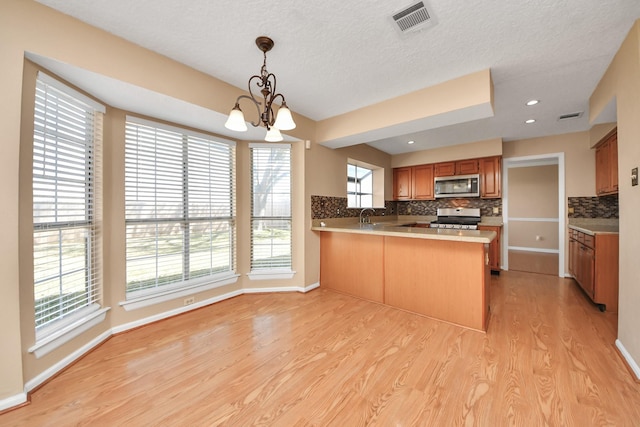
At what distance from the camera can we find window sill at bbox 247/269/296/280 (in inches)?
134

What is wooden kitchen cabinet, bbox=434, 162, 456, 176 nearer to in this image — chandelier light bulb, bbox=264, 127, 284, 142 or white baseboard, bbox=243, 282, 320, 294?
white baseboard, bbox=243, 282, 320, 294

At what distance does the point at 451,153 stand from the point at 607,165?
6.82ft

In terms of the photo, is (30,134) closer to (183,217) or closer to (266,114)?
(183,217)

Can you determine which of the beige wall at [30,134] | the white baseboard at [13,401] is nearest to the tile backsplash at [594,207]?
the beige wall at [30,134]

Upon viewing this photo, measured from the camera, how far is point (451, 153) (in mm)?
4777

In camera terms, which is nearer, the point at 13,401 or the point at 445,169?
the point at 13,401

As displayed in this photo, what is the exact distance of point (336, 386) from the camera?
5.32ft

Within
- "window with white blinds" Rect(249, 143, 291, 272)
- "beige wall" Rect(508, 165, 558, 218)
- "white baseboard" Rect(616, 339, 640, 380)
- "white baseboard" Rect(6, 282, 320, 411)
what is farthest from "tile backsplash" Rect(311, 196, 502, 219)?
"white baseboard" Rect(616, 339, 640, 380)

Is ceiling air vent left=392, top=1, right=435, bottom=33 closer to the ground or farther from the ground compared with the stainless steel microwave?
farther from the ground

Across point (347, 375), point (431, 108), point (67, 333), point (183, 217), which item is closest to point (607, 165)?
point (431, 108)

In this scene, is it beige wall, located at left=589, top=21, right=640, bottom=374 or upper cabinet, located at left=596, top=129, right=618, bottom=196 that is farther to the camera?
upper cabinet, located at left=596, top=129, right=618, bottom=196

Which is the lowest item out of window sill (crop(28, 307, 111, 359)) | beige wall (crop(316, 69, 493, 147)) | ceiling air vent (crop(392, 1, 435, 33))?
window sill (crop(28, 307, 111, 359))

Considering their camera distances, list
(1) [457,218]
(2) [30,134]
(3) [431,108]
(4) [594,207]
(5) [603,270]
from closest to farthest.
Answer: (2) [30,134] → (3) [431,108] → (5) [603,270] → (4) [594,207] → (1) [457,218]

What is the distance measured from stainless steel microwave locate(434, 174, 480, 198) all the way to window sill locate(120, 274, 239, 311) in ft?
13.8
